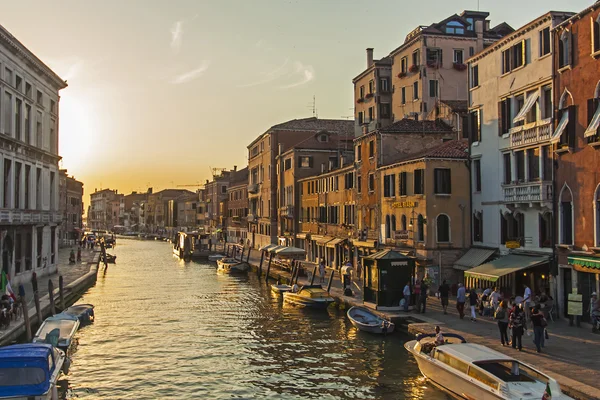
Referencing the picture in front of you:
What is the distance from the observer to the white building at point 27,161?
106ft

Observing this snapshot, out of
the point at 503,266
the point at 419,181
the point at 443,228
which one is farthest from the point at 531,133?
the point at 443,228

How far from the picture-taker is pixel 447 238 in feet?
96.1

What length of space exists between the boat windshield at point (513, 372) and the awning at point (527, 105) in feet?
41.1

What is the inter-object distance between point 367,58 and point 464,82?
36.8ft

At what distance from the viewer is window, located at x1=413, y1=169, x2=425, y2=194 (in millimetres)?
29297

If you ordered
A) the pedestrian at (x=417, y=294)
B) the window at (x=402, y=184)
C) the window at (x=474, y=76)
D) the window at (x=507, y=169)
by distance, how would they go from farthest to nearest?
the window at (x=402, y=184) < the window at (x=474, y=76) < the window at (x=507, y=169) < the pedestrian at (x=417, y=294)

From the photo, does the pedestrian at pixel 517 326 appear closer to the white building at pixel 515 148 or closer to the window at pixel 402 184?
the white building at pixel 515 148

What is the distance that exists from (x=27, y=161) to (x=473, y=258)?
86.5 ft

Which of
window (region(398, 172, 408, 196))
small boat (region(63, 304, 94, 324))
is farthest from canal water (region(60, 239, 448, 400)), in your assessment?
window (region(398, 172, 408, 196))

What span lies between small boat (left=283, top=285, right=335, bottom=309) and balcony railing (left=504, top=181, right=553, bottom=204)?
10.2 metres

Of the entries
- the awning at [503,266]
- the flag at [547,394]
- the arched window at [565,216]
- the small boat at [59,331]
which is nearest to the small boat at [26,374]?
the small boat at [59,331]

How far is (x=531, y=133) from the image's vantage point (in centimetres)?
2359

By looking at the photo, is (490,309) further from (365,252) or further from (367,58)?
(367,58)

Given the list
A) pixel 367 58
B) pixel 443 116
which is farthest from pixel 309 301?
pixel 367 58
